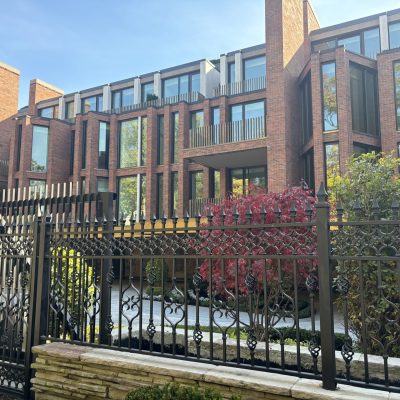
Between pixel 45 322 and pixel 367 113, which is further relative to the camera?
pixel 367 113

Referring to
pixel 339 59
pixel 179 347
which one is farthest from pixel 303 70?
pixel 179 347

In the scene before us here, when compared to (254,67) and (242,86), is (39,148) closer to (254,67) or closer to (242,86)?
(242,86)

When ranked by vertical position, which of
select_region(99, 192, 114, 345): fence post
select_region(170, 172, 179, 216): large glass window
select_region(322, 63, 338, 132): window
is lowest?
select_region(99, 192, 114, 345): fence post

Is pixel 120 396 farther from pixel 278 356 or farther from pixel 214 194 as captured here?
pixel 214 194

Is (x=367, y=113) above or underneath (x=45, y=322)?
above

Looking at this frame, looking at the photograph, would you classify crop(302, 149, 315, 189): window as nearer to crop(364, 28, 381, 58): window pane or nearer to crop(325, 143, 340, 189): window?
crop(325, 143, 340, 189): window

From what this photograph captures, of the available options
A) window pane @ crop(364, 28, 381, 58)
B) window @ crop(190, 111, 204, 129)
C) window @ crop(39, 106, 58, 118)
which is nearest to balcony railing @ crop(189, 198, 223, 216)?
window @ crop(190, 111, 204, 129)

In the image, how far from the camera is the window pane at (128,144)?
26.7m

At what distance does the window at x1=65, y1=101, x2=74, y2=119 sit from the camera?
35.1 metres

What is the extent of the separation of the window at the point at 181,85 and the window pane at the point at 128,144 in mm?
5266

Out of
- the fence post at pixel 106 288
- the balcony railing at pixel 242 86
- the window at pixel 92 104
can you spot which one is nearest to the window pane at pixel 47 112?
the window at pixel 92 104

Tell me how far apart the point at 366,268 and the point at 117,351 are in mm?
3779

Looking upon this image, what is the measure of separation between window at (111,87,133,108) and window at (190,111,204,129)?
9688 millimetres

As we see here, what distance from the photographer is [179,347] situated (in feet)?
19.1
